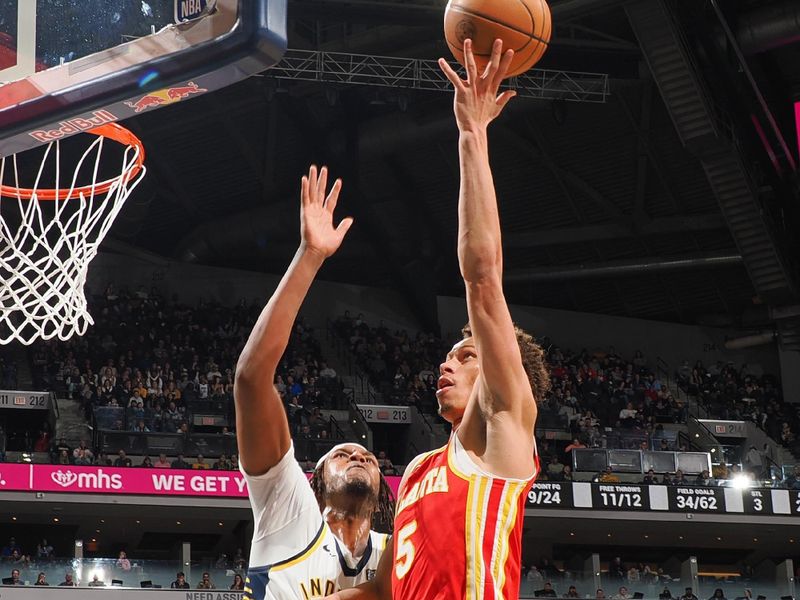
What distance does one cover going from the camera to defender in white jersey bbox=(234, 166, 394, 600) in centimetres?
368

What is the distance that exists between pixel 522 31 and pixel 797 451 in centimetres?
2215

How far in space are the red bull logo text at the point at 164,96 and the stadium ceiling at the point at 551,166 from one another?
15.4 m

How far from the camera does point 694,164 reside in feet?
81.2

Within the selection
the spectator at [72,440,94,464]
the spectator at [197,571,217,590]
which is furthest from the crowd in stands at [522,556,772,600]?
the spectator at [72,440,94,464]

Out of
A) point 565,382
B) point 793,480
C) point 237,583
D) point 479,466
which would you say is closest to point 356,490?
point 479,466

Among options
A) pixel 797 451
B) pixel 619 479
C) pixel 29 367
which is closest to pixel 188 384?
pixel 29 367

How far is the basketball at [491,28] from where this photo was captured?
388 centimetres

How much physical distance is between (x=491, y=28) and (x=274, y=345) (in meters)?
1.18

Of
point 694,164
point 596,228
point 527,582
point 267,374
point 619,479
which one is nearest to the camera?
point 267,374

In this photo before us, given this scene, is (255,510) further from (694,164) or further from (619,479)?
(694,164)

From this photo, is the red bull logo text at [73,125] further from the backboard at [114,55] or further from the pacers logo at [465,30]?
the pacers logo at [465,30]

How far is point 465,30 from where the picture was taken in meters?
3.90

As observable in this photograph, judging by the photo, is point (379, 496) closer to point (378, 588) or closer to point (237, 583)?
point (378, 588)

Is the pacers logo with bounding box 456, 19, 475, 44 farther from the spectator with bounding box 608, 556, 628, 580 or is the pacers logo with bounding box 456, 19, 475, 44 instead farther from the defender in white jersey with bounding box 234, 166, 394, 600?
the spectator with bounding box 608, 556, 628, 580
